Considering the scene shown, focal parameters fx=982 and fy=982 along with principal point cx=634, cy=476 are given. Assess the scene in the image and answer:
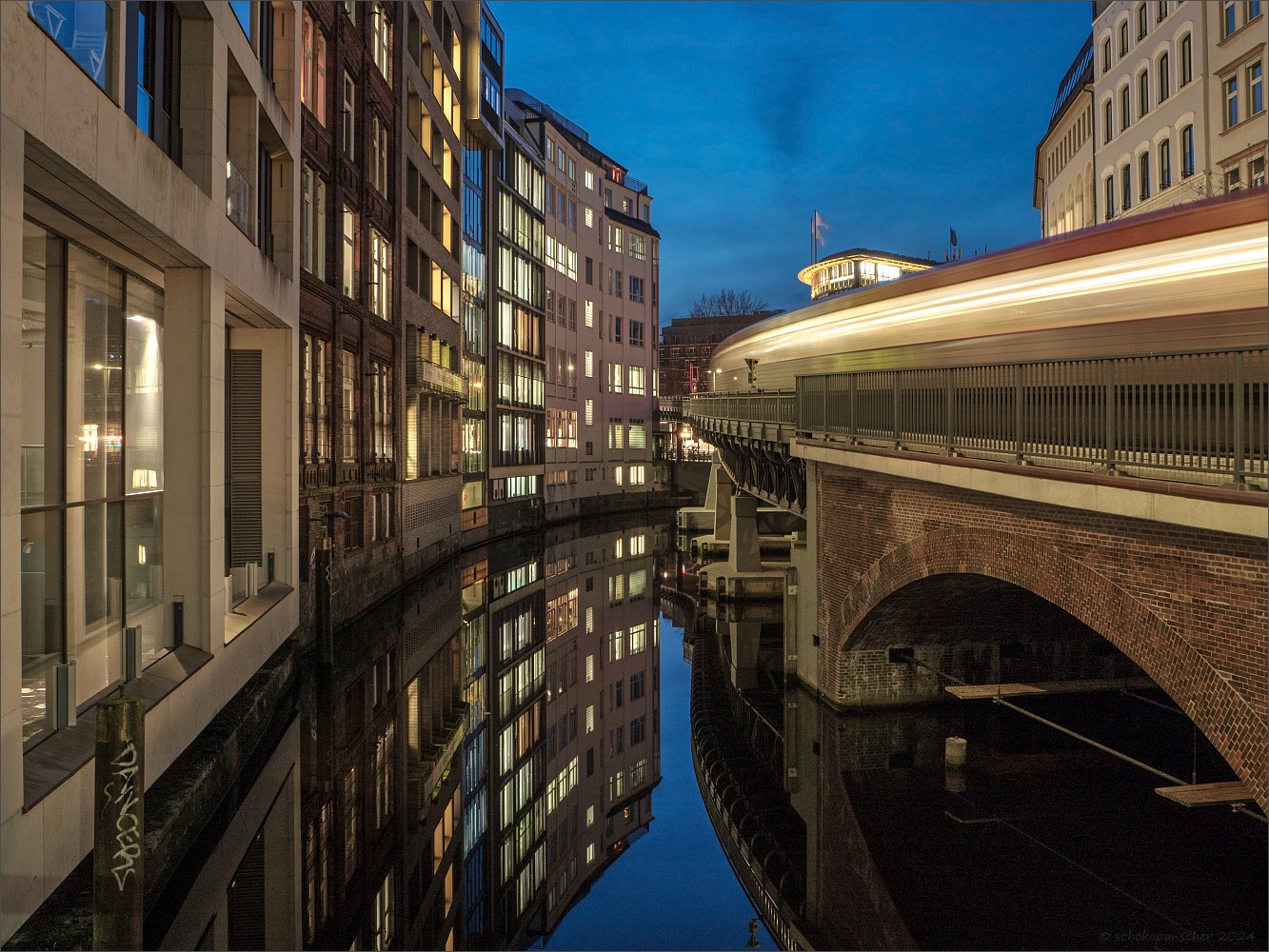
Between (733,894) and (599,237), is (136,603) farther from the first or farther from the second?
(599,237)

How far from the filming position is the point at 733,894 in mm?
11086

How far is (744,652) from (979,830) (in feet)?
38.0

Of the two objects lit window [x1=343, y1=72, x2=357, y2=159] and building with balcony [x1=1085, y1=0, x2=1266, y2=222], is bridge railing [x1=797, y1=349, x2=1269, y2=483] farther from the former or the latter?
building with balcony [x1=1085, y1=0, x2=1266, y2=222]

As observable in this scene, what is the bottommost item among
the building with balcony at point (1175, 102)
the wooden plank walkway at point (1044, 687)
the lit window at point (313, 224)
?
the wooden plank walkway at point (1044, 687)

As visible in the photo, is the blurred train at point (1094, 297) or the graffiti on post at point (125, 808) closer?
the graffiti on post at point (125, 808)

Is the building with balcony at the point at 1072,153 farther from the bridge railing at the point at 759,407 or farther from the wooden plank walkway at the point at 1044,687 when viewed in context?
the wooden plank walkway at the point at 1044,687

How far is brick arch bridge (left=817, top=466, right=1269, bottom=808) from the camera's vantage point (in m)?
A: 7.92

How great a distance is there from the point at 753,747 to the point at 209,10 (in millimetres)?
13605

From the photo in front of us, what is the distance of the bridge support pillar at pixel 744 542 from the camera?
29.2 meters

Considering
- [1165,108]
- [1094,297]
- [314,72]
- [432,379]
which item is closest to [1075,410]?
[1094,297]

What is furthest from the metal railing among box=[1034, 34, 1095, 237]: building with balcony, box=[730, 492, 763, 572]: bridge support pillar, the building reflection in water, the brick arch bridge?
box=[1034, 34, 1095, 237]: building with balcony

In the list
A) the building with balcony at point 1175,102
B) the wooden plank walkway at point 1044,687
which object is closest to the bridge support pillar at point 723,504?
the building with balcony at point 1175,102

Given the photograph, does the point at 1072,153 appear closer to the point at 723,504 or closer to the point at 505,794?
the point at 723,504

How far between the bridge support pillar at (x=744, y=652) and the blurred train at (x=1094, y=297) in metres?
7.07
